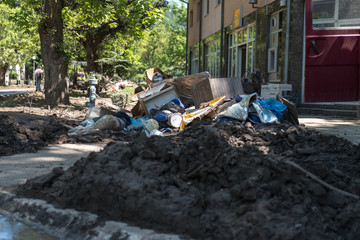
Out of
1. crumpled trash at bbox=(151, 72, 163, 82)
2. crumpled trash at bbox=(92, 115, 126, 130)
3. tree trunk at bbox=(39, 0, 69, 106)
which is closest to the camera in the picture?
crumpled trash at bbox=(92, 115, 126, 130)

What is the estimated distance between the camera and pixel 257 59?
1792 cm

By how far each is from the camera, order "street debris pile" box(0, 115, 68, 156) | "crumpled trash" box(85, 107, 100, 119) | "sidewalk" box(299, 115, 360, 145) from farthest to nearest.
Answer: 1. "crumpled trash" box(85, 107, 100, 119)
2. "sidewalk" box(299, 115, 360, 145)
3. "street debris pile" box(0, 115, 68, 156)

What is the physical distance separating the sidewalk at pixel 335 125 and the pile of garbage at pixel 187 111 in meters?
0.71

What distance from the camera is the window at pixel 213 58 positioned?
26.5 metres

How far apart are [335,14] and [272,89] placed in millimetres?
3036

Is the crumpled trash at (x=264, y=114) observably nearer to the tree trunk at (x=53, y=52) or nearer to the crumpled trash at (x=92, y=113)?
the crumpled trash at (x=92, y=113)

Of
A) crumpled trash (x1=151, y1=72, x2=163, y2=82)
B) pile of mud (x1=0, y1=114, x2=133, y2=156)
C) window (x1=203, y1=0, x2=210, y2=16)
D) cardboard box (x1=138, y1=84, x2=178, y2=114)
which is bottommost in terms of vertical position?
pile of mud (x1=0, y1=114, x2=133, y2=156)

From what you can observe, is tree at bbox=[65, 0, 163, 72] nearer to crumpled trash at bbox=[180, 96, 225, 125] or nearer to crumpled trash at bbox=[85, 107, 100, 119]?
crumpled trash at bbox=[85, 107, 100, 119]

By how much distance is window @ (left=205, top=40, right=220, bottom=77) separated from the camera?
26.5 m

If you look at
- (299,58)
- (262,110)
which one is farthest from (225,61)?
(262,110)

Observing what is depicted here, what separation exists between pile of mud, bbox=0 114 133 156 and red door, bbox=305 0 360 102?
6.69 meters

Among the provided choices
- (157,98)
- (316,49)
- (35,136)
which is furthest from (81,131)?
(316,49)

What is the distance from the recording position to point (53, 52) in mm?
17438

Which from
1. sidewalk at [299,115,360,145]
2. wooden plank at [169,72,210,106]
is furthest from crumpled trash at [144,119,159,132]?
sidewalk at [299,115,360,145]
